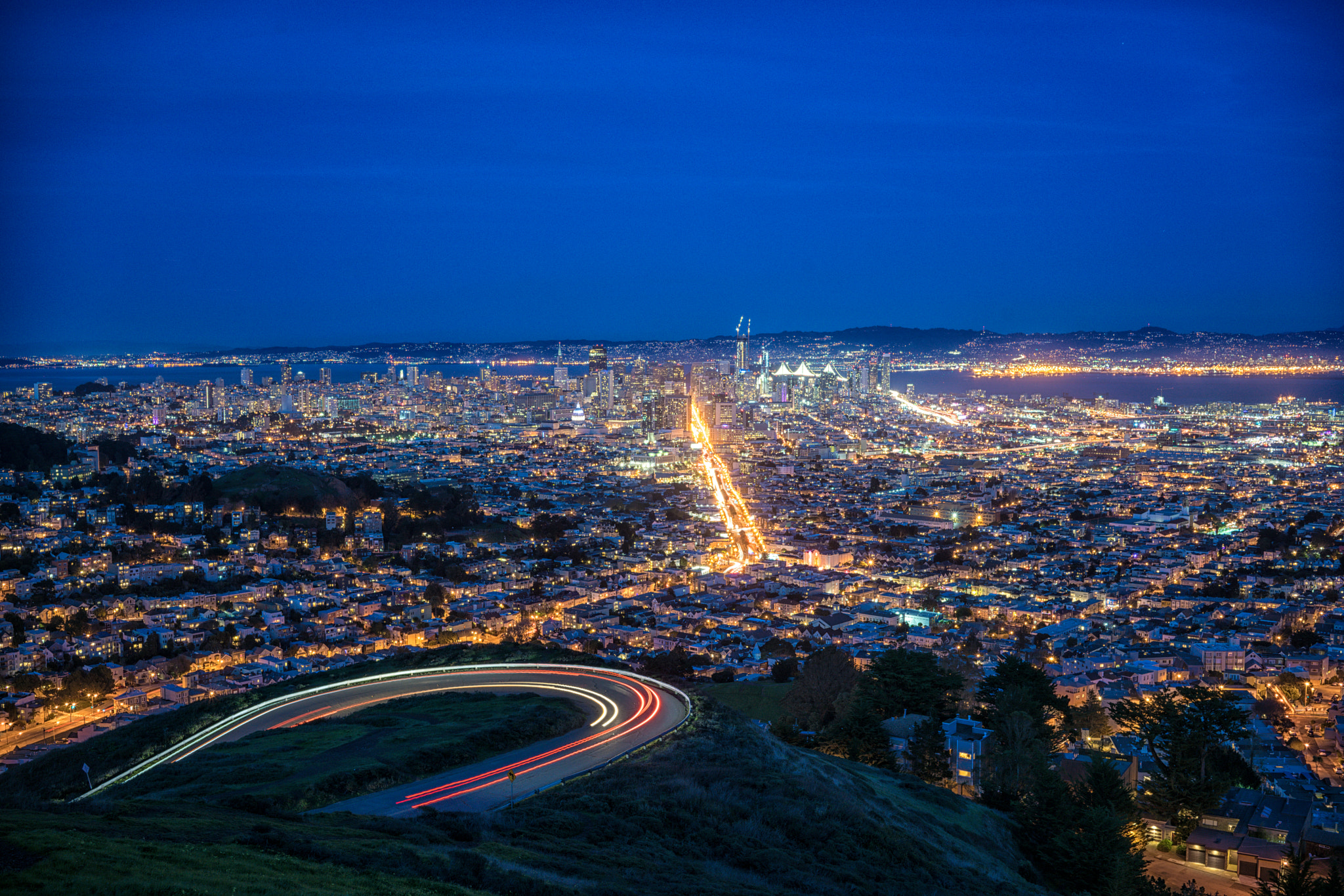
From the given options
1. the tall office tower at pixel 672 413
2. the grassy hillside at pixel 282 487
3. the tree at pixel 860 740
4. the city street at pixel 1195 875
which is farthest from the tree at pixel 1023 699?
the tall office tower at pixel 672 413

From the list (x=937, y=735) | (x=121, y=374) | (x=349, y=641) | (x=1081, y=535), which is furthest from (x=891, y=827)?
(x=121, y=374)

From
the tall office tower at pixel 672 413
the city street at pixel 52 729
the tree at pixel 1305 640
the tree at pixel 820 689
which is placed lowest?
the city street at pixel 52 729

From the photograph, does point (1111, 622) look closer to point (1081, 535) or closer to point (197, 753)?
point (1081, 535)

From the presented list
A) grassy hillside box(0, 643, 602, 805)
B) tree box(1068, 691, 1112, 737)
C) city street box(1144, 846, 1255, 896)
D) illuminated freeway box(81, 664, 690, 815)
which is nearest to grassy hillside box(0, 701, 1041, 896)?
illuminated freeway box(81, 664, 690, 815)

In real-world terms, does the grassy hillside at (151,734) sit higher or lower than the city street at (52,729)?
higher

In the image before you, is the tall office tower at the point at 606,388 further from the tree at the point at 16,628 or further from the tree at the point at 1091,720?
the tree at the point at 1091,720

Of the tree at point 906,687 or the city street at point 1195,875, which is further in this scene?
the tree at point 906,687

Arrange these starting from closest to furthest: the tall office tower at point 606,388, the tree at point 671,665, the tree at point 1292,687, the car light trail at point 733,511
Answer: the tree at point 1292,687, the tree at point 671,665, the car light trail at point 733,511, the tall office tower at point 606,388
